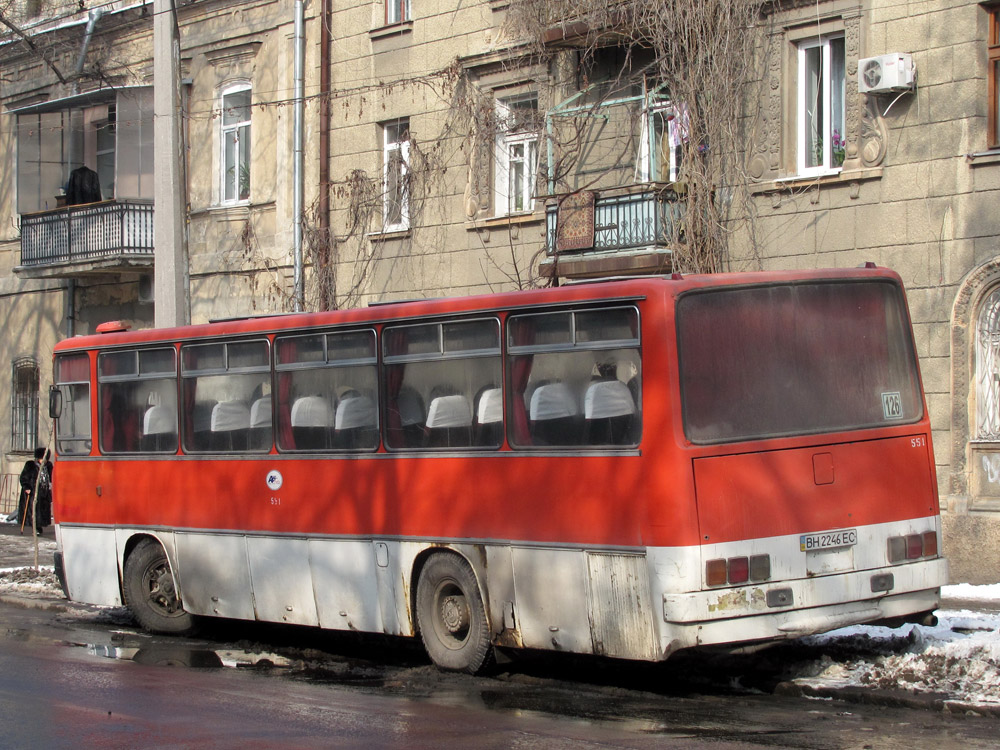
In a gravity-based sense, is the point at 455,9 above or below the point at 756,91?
above

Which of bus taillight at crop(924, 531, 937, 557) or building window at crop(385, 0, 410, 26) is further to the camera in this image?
building window at crop(385, 0, 410, 26)

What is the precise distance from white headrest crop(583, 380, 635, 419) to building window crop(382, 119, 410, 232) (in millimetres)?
14346

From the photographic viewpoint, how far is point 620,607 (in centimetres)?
916

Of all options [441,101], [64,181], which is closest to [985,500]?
[441,101]

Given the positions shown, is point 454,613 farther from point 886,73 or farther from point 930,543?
point 886,73

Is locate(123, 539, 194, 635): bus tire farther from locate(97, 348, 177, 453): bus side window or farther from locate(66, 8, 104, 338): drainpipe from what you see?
locate(66, 8, 104, 338): drainpipe

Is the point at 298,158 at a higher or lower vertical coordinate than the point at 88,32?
lower

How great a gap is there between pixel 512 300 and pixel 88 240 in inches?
755

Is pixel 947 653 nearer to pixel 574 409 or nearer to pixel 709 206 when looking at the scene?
pixel 574 409

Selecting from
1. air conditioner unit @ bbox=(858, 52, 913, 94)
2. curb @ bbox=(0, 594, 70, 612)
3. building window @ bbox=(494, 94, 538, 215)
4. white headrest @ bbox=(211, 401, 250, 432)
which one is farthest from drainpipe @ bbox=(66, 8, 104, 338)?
white headrest @ bbox=(211, 401, 250, 432)

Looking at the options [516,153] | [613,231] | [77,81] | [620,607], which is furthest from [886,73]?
[77,81]

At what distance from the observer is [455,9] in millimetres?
22594

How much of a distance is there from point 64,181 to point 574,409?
2231 centimetres

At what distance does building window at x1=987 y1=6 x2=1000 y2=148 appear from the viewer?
1623 cm
